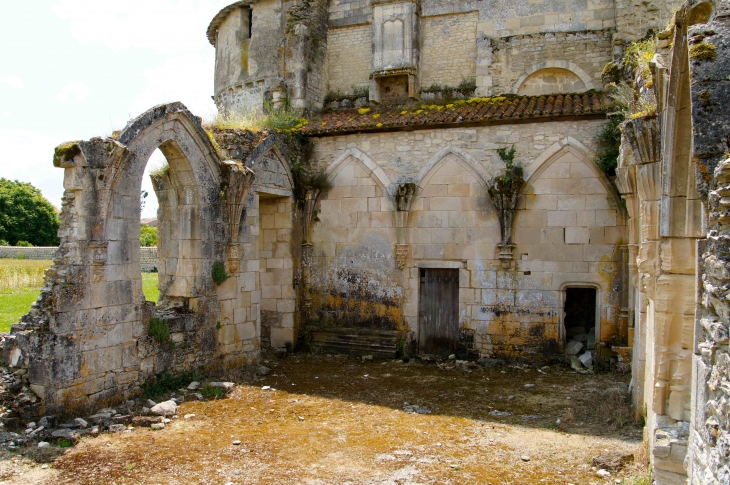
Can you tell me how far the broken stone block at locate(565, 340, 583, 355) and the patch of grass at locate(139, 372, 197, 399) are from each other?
6.42 meters

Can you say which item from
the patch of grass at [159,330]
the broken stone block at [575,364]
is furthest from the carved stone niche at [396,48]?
the patch of grass at [159,330]

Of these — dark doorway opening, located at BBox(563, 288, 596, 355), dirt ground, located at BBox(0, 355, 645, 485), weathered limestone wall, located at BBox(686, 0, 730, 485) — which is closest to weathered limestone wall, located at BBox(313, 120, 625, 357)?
dark doorway opening, located at BBox(563, 288, 596, 355)

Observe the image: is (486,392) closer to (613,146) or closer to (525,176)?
(525,176)

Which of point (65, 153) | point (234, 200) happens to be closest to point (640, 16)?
point (234, 200)

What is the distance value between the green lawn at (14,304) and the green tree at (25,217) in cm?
2753

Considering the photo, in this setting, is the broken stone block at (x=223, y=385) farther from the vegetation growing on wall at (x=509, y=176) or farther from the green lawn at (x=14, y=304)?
the vegetation growing on wall at (x=509, y=176)

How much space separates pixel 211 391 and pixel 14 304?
27.4ft

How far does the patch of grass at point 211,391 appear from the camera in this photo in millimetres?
8289

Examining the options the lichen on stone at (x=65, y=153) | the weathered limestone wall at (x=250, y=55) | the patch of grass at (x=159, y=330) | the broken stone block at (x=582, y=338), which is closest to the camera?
the lichen on stone at (x=65, y=153)

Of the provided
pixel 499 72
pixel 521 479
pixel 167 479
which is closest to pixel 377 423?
pixel 521 479

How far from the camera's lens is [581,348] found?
10.5 m

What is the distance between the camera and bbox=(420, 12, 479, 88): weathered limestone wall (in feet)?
41.8

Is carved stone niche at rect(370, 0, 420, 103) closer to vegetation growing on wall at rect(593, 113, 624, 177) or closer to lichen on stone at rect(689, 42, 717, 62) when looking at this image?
vegetation growing on wall at rect(593, 113, 624, 177)

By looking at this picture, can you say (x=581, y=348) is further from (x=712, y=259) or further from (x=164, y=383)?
(x=712, y=259)
